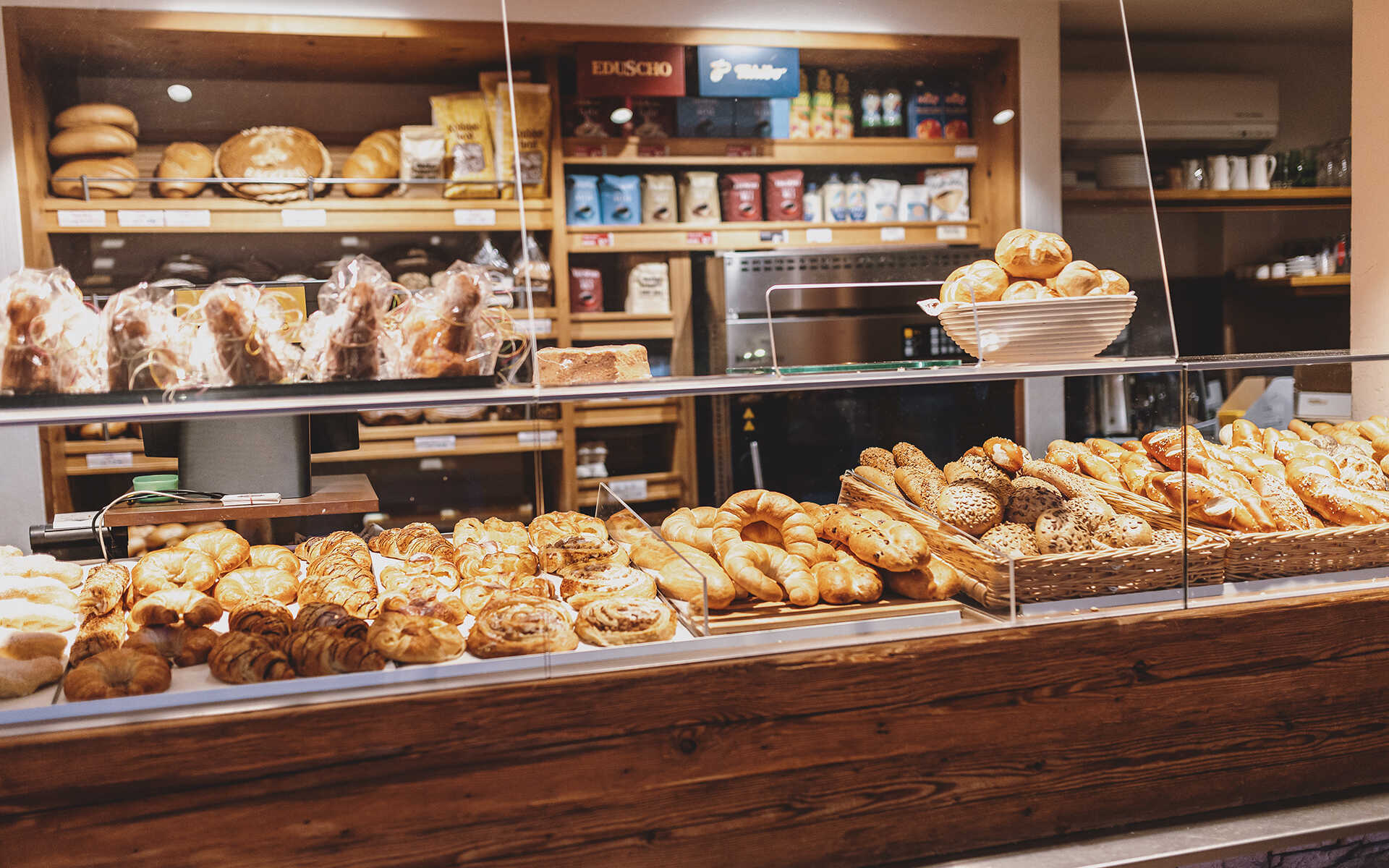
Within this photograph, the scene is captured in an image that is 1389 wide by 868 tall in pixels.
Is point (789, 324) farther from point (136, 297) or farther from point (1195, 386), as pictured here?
point (136, 297)

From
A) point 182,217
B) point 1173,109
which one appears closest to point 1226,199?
point 1173,109

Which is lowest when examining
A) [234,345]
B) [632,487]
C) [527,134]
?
[632,487]

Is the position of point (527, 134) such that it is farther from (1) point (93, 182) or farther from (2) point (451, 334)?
(2) point (451, 334)

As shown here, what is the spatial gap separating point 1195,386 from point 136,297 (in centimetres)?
171

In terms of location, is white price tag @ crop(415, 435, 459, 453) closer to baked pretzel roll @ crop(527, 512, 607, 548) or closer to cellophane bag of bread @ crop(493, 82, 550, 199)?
cellophane bag of bread @ crop(493, 82, 550, 199)

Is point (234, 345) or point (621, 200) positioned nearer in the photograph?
point (234, 345)

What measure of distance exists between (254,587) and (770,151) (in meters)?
2.52

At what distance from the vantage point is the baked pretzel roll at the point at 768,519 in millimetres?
1673

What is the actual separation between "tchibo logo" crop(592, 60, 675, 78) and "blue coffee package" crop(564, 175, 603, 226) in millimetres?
361

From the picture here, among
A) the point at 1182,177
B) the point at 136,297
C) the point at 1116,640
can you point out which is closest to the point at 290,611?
the point at 136,297

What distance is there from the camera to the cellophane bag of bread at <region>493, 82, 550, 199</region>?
331cm

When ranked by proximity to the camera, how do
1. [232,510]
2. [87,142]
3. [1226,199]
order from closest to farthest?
[232,510] → [87,142] → [1226,199]

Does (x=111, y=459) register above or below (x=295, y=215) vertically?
below

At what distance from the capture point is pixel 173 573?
163cm
